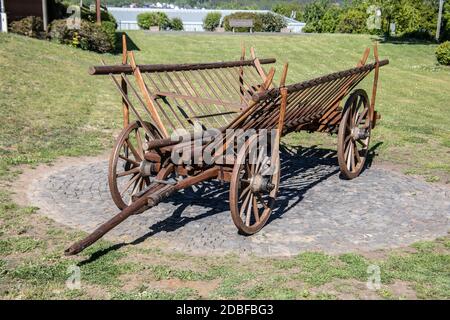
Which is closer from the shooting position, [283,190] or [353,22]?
[283,190]

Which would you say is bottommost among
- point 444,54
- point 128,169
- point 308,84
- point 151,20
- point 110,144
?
point 110,144

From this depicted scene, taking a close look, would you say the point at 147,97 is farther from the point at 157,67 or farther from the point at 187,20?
the point at 187,20

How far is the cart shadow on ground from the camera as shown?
6441mm

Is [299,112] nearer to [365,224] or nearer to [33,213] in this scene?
[365,224]

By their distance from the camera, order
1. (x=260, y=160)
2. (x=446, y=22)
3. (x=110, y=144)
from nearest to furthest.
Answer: (x=260, y=160), (x=110, y=144), (x=446, y=22)

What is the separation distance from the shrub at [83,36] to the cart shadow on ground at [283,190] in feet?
45.4

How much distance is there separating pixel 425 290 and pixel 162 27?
117ft

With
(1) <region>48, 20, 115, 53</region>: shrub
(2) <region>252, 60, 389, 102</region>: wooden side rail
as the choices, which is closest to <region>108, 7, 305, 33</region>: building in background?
(1) <region>48, 20, 115, 53</region>: shrub

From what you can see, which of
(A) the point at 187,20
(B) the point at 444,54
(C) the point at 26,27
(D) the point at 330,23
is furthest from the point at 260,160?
(A) the point at 187,20

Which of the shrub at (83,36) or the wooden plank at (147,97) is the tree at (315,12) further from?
the wooden plank at (147,97)

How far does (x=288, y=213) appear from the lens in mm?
6867

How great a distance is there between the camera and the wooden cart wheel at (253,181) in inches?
227

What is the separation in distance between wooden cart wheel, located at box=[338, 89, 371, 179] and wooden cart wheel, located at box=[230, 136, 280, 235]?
1947mm

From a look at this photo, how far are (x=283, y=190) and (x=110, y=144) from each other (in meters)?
4.18
